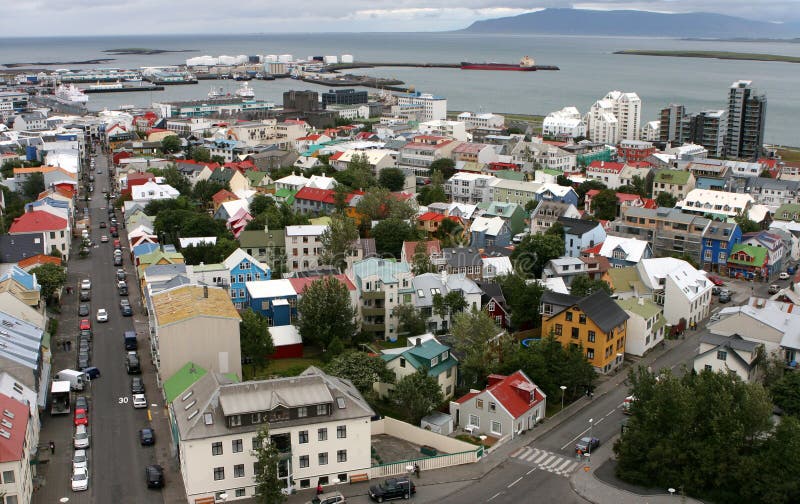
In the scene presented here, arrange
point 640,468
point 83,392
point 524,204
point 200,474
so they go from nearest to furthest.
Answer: point 200,474 → point 640,468 → point 83,392 → point 524,204

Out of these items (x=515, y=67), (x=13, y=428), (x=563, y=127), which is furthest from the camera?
(x=515, y=67)

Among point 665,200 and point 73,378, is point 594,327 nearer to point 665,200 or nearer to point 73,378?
point 73,378

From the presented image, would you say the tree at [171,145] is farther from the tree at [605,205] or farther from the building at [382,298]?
the building at [382,298]

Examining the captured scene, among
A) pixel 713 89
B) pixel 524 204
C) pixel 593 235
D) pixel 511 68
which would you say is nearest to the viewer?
pixel 593 235

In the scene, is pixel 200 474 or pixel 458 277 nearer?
pixel 200 474

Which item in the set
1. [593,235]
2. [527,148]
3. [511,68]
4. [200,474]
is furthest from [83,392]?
[511,68]

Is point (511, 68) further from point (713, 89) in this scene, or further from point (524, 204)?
point (524, 204)

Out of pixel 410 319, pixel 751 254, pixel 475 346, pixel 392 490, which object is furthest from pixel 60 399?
pixel 751 254
